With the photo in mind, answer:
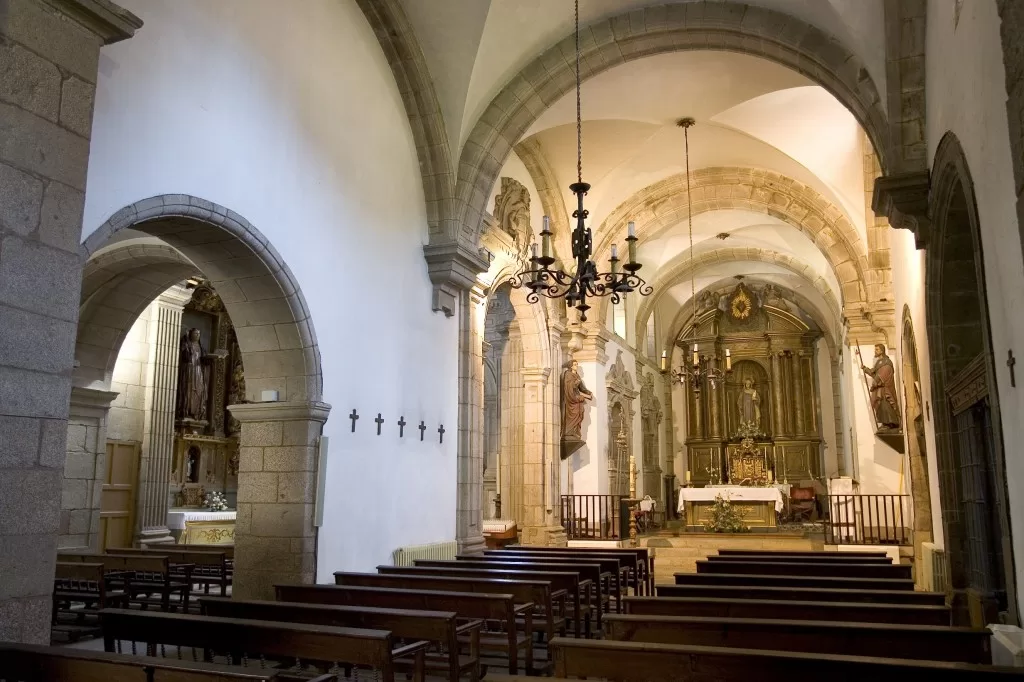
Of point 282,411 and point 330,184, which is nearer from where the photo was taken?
point 282,411

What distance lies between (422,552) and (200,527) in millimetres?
4382

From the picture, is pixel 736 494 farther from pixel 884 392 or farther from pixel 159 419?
pixel 159 419

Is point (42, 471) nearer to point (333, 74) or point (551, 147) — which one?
point (333, 74)

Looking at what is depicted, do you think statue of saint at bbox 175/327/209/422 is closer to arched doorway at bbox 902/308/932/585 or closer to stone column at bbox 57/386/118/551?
stone column at bbox 57/386/118/551

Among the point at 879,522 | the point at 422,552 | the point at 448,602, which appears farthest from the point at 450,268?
the point at 879,522

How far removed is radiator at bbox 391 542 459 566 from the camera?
8.29 meters

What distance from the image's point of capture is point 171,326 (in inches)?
456

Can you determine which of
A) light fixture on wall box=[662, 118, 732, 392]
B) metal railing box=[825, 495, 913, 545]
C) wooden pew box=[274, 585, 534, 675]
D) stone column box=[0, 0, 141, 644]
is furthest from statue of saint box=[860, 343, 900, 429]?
stone column box=[0, 0, 141, 644]

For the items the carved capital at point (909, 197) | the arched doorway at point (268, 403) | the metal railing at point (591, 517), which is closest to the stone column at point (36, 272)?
the arched doorway at point (268, 403)

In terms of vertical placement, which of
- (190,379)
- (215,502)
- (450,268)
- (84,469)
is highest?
(450,268)

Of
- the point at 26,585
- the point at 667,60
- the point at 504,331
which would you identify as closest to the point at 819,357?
the point at 504,331

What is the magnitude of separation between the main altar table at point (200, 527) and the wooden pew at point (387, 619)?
23.1ft

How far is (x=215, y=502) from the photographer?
1284 cm

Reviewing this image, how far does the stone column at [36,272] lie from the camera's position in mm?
3838
